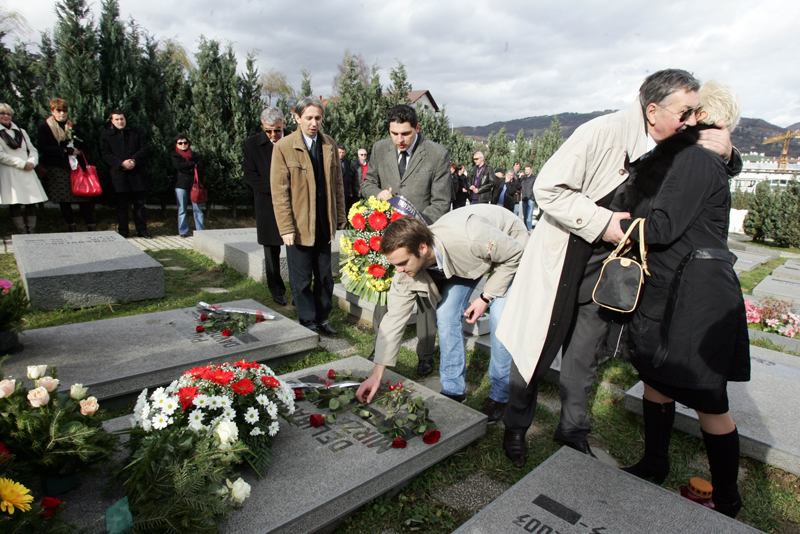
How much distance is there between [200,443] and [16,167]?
22.3 ft

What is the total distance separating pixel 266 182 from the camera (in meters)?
4.77

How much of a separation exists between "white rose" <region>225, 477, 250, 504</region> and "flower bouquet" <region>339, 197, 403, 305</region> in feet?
5.18

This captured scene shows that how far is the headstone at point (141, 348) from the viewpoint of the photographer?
9.21 feet

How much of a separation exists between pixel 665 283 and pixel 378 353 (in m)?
1.43

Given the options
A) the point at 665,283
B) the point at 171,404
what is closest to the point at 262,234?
the point at 171,404

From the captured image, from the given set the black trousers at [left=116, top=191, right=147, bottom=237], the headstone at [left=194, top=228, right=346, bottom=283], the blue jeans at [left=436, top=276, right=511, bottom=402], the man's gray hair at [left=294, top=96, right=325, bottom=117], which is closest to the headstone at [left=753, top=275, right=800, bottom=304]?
the blue jeans at [left=436, top=276, right=511, bottom=402]

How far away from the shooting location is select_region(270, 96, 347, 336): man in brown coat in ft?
12.6

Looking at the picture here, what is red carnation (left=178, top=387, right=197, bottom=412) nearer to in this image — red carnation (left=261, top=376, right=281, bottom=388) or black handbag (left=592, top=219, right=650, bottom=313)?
red carnation (left=261, top=376, right=281, bottom=388)

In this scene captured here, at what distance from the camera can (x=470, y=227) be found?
2.68 meters

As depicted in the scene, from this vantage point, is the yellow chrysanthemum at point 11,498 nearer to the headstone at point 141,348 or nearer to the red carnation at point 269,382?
the red carnation at point 269,382

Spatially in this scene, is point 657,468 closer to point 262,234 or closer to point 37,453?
point 37,453

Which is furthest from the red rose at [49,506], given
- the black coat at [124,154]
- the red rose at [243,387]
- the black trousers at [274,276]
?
the black coat at [124,154]

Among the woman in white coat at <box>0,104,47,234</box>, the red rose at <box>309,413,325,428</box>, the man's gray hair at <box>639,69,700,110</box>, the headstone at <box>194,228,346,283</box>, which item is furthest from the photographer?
the woman in white coat at <box>0,104,47,234</box>

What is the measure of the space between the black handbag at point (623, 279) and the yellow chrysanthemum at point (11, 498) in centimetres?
209
